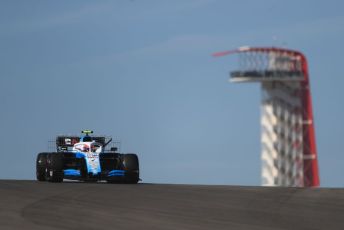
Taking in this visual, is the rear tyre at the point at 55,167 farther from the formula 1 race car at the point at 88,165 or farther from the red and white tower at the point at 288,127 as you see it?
the red and white tower at the point at 288,127

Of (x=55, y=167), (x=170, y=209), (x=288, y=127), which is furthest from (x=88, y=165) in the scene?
(x=288, y=127)

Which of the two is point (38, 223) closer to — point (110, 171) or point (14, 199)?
point (14, 199)

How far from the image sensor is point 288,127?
14338 cm

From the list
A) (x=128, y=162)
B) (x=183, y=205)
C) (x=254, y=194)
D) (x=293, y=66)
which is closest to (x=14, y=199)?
(x=183, y=205)

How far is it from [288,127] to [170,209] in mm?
124913

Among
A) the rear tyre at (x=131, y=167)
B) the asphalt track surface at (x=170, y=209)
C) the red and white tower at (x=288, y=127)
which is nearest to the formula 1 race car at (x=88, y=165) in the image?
the rear tyre at (x=131, y=167)

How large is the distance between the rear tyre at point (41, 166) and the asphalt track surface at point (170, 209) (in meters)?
9.69

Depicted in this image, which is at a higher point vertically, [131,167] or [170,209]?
[131,167]

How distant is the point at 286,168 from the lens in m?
144

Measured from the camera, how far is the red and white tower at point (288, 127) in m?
140

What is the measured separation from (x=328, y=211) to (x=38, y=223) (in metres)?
6.97

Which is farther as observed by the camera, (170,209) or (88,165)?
(88,165)

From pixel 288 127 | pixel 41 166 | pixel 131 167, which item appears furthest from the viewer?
pixel 288 127

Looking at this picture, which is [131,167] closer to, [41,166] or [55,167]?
[55,167]
